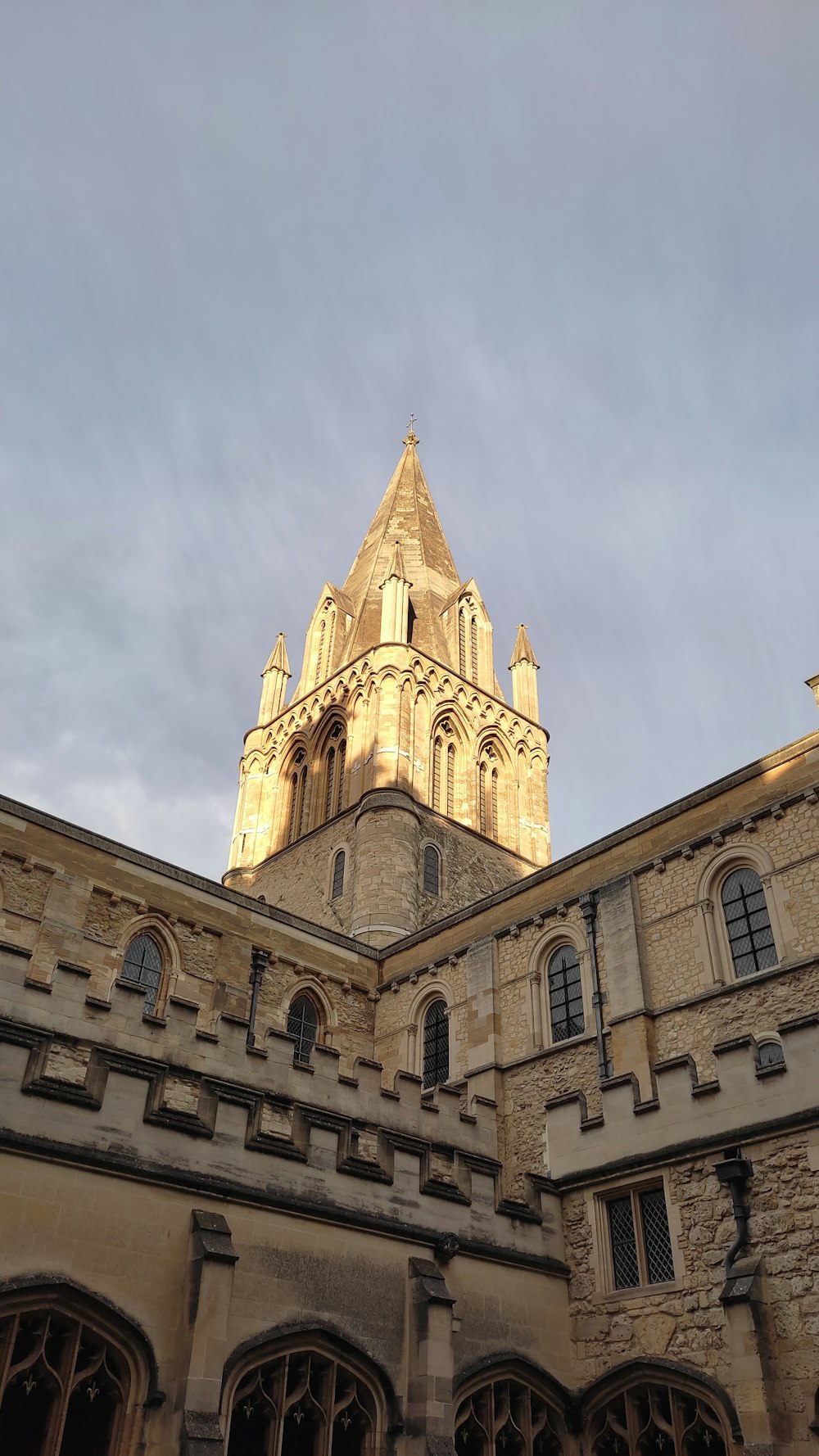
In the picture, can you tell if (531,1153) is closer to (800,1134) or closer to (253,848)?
(800,1134)

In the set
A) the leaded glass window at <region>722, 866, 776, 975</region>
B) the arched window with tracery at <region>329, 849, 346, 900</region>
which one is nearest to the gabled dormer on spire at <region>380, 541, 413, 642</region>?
the arched window with tracery at <region>329, 849, 346, 900</region>

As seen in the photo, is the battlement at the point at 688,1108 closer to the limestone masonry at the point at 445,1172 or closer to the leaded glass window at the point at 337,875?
the limestone masonry at the point at 445,1172

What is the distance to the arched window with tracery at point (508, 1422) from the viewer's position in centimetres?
1165

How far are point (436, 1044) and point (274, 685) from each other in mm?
24263

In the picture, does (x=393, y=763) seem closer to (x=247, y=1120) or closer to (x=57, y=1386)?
(x=247, y=1120)

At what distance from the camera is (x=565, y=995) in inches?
841

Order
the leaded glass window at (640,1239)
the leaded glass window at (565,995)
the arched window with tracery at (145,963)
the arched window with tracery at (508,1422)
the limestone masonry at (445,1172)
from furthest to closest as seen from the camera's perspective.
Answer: the arched window with tracery at (145,963), the leaded glass window at (565,995), the leaded glass window at (640,1239), the arched window with tracery at (508,1422), the limestone masonry at (445,1172)

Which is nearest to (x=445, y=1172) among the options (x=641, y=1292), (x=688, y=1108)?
(x=641, y=1292)

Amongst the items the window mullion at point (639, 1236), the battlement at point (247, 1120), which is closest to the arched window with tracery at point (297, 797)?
the battlement at point (247, 1120)

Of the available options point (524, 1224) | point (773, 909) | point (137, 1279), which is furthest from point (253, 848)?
point (137, 1279)

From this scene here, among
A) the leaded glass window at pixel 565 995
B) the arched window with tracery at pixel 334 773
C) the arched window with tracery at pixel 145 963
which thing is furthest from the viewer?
the arched window with tracery at pixel 334 773

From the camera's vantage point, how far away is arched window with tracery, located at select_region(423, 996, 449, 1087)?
23375 millimetres

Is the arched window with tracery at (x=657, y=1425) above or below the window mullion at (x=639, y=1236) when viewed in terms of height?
below

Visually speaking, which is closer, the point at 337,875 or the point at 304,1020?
the point at 304,1020
